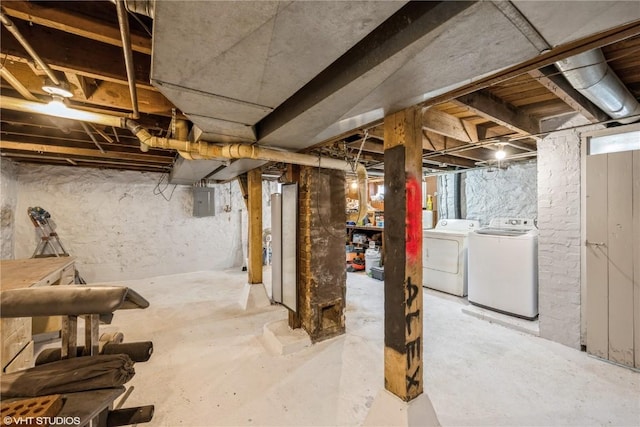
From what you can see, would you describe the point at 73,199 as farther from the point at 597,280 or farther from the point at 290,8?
the point at 597,280

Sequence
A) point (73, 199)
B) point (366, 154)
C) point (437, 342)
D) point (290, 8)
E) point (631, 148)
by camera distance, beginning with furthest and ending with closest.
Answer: point (73, 199), point (366, 154), point (437, 342), point (631, 148), point (290, 8)

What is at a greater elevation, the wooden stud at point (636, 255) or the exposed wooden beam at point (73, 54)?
the exposed wooden beam at point (73, 54)

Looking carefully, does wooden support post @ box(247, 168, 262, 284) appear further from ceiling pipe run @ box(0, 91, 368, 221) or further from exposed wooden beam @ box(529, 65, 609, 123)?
exposed wooden beam @ box(529, 65, 609, 123)

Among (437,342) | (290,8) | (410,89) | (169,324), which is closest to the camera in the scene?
(290,8)

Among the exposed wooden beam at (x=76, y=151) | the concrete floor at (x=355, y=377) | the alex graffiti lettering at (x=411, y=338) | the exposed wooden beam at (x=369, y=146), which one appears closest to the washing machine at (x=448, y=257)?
the concrete floor at (x=355, y=377)

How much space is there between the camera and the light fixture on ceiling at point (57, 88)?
146 centimetres

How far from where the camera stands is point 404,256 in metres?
1.38

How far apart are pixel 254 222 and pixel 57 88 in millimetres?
2340

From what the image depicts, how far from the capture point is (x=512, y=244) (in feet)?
9.65

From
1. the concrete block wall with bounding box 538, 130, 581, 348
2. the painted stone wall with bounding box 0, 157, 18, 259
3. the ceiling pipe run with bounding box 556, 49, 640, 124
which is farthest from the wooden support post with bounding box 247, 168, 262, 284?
the painted stone wall with bounding box 0, 157, 18, 259

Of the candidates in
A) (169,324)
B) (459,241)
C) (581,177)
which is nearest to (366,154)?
(459,241)

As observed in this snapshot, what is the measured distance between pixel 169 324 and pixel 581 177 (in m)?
4.41

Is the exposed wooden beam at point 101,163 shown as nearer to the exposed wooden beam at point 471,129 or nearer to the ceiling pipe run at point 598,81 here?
the exposed wooden beam at point 471,129

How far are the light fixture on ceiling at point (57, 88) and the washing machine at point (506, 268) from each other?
406cm
